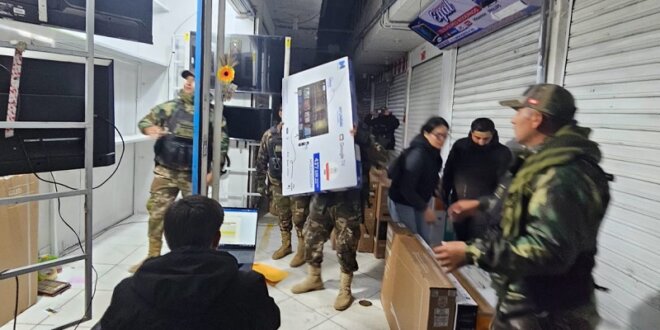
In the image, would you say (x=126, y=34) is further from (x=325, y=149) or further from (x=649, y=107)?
(x=649, y=107)

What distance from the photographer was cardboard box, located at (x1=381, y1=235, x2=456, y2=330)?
6.65 feet

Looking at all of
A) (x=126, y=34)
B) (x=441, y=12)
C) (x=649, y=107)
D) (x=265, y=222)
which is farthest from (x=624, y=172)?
(x=265, y=222)

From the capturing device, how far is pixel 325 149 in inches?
114

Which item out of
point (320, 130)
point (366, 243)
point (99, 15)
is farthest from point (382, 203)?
point (99, 15)

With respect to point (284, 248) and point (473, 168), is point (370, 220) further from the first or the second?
point (473, 168)

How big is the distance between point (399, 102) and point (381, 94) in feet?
6.75

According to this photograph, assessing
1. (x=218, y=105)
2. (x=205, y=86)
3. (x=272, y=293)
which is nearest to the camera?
(x=205, y=86)

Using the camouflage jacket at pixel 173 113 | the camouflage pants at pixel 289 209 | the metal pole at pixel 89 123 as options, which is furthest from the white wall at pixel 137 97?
the metal pole at pixel 89 123

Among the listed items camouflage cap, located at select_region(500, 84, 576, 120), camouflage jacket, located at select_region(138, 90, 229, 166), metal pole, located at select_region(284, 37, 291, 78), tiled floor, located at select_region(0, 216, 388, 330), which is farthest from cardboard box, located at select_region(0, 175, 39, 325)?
camouflage cap, located at select_region(500, 84, 576, 120)

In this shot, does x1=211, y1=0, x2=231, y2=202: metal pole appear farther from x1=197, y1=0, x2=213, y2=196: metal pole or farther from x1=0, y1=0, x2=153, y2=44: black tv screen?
x1=0, y1=0, x2=153, y2=44: black tv screen

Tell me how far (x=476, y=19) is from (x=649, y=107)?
194 centimetres

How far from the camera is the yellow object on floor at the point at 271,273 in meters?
3.40

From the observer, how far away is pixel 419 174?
9.89 feet

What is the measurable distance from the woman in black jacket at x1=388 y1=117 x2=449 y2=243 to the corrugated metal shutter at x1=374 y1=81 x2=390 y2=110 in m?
5.70
